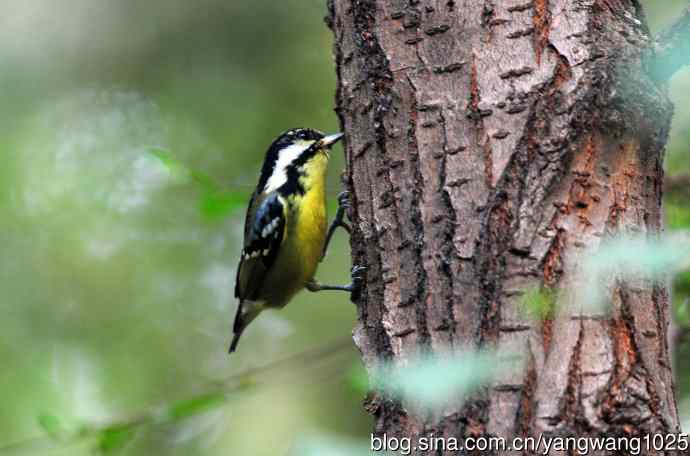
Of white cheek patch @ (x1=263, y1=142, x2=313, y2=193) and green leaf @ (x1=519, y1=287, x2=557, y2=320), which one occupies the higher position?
white cheek patch @ (x1=263, y1=142, x2=313, y2=193)

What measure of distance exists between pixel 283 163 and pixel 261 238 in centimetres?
44

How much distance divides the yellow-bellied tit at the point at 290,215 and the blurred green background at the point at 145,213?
1.83m

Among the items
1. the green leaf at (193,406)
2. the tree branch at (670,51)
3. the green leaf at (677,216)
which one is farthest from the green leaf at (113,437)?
the tree branch at (670,51)

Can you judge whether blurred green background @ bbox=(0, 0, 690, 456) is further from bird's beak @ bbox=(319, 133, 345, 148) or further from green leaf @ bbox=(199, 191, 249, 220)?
green leaf @ bbox=(199, 191, 249, 220)

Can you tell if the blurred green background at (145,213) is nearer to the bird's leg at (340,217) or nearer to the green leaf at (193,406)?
the bird's leg at (340,217)

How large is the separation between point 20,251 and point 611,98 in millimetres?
6932

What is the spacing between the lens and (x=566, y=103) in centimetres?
253

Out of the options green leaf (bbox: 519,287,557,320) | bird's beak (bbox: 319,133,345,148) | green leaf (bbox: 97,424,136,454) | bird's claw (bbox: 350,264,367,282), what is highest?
bird's beak (bbox: 319,133,345,148)

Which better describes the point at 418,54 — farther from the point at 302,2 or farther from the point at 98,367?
the point at 98,367

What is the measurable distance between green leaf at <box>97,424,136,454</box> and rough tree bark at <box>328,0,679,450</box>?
2101 millimetres

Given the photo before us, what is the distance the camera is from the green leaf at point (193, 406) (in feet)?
14.6

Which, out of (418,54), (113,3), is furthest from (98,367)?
(418,54)

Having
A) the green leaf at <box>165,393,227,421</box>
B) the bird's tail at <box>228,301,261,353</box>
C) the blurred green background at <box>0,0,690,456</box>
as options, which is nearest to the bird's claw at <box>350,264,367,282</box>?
the green leaf at <box>165,393,227,421</box>

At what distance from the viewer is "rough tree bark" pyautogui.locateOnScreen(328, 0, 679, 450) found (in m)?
2.35
